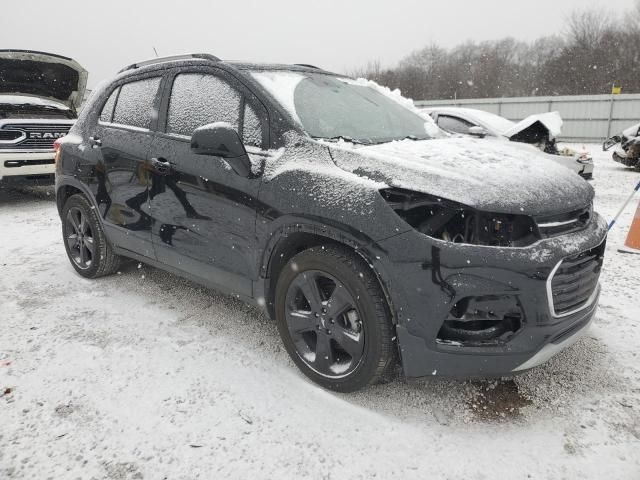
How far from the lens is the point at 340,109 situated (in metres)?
2.96

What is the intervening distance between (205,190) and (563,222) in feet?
6.53

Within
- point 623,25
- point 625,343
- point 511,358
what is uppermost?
point 623,25

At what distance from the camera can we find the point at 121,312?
358cm

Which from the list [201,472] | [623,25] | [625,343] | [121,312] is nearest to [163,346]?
[121,312]

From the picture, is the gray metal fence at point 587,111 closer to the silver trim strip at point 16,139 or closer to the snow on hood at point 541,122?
the snow on hood at point 541,122

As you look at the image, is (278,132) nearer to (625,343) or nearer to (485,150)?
(485,150)

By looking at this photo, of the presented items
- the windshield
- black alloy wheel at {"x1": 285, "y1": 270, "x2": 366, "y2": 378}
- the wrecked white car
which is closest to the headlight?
black alloy wheel at {"x1": 285, "y1": 270, "x2": 366, "y2": 378}

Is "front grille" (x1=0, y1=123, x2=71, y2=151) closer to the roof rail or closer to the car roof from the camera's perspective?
the roof rail

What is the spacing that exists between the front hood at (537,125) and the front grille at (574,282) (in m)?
5.90

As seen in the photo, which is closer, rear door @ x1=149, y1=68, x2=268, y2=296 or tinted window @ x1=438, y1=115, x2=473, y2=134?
rear door @ x1=149, y1=68, x2=268, y2=296

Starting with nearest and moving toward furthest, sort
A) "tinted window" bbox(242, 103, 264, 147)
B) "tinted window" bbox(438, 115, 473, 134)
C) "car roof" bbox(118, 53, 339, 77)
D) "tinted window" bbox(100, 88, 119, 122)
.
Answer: "tinted window" bbox(242, 103, 264, 147), "car roof" bbox(118, 53, 339, 77), "tinted window" bbox(100, 88, 119, 122), "tinted window" bbox(438, 115, 473, 134)

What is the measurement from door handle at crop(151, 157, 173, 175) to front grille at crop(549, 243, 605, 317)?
237cm

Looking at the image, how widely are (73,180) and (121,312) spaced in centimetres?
134

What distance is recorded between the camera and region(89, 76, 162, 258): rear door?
11.2 ft
